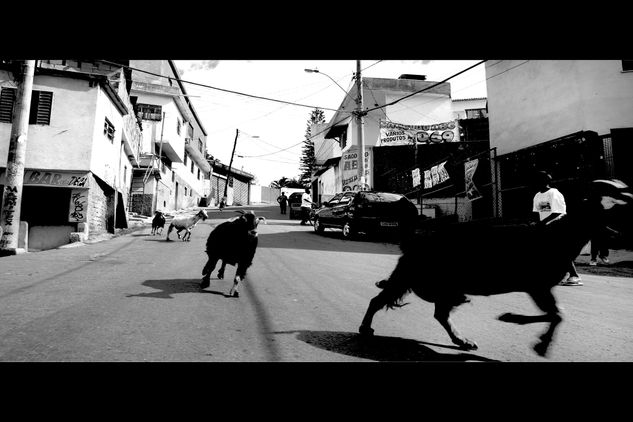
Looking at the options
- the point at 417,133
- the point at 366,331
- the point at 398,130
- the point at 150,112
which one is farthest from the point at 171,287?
the point at 150,112

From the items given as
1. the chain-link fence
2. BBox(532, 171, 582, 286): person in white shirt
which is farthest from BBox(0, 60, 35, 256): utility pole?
BBox(532, 171, 582, 286): person in white shirt

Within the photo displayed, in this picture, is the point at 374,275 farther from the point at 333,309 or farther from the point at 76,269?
the point at 76,269

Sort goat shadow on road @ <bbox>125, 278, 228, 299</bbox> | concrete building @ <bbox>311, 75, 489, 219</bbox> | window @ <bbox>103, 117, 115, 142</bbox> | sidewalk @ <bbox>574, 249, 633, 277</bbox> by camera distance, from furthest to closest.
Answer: concrete building @ <bbox>311, 75, 489, 219</bbox> < window @ <bbox>103, 117, 115, 142</bbox> < sidewalk @ <bbox>574, 249, 633, 277</bbox> < goat shadow on road @ <bbox>125, 278, 228, 299</bbox>

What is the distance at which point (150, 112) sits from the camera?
2556 centimetres

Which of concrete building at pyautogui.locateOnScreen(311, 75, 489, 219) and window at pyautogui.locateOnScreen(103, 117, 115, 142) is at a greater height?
concrete building at pyautogui.locateOnScreen(311, 75, 489, 219)

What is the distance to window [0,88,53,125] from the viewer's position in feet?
41.0

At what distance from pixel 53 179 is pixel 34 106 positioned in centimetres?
262

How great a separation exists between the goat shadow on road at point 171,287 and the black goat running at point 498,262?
3.04 meters

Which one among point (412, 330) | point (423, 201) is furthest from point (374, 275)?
point (412, 330)

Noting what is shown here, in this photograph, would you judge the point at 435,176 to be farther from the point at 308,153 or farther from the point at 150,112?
the point at 308,153

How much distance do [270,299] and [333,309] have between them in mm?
974

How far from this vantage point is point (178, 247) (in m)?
9.89

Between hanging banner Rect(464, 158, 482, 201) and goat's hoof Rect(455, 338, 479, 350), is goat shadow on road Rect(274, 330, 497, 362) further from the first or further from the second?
hanging banner Rect(464, 158, 482, 201)

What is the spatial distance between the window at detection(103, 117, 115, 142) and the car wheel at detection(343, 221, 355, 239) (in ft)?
34.9
